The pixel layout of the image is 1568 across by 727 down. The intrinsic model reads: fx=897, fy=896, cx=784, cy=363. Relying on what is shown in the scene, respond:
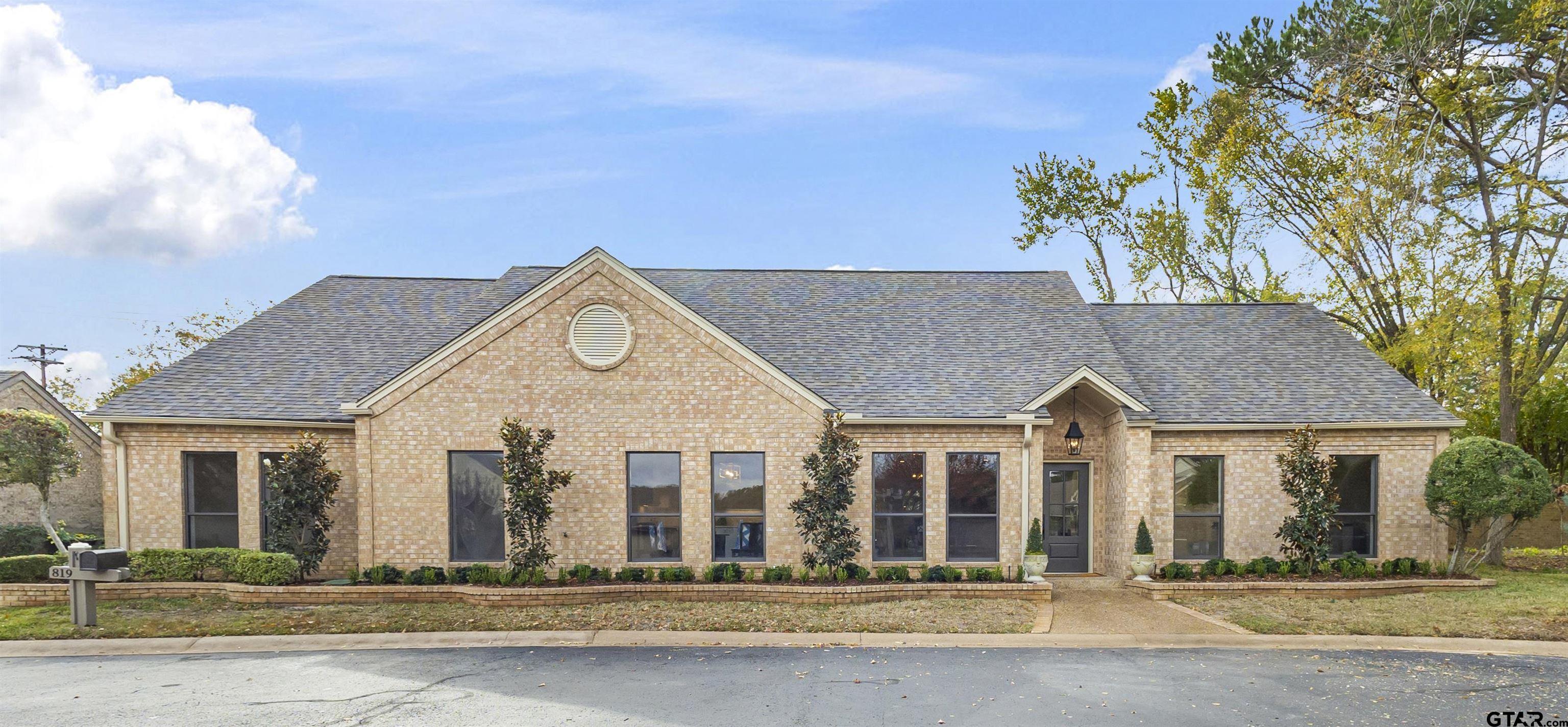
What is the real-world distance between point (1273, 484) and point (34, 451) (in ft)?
74.2

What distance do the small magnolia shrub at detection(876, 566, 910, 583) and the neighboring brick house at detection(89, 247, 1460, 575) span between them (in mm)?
981

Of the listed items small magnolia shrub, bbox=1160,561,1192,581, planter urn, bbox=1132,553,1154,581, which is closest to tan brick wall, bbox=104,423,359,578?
planter urn, bbox=1132,553,1154,581

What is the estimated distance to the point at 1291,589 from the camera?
51.1 ft

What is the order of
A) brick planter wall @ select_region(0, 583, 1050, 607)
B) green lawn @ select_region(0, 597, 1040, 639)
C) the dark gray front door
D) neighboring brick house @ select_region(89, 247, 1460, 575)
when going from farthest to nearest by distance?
the dark gray front door < neighboring brick house @ select_region(89, 247, 1460, 575) < brick planter wall @ select_region(0, 583, 1050, 607) < green lawn @ select_region(0, 597, 1040, 639)

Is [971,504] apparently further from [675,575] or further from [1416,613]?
[1416,613]

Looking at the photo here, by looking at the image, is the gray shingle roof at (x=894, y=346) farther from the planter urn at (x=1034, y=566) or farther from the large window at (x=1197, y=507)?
the planter urn at (x=1034, y=566)

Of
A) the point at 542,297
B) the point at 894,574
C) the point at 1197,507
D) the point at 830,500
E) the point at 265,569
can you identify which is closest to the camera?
the point at 265,569

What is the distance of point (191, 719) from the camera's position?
9.06 m

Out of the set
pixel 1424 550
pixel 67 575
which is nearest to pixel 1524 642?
pixel 1424 550

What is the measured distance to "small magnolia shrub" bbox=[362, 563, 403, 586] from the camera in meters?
15.3

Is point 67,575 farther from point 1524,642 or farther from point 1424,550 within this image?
point 1424,550

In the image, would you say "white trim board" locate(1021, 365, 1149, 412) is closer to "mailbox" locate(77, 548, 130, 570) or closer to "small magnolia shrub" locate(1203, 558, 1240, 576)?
"small magnolia shrub" locate(1203, 558, 1240, 576)

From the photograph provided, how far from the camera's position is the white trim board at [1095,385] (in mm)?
16453

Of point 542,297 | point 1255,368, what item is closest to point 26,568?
point 542,297
